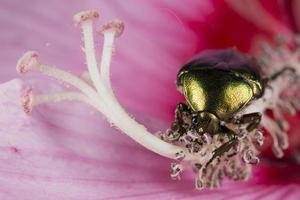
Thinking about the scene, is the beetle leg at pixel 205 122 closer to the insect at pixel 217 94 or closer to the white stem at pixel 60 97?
the insect at pixel 217 94

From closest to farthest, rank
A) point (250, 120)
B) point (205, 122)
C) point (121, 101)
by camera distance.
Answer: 1. point (205, 122)
2. point (250, 120)
3. point (121, 101)

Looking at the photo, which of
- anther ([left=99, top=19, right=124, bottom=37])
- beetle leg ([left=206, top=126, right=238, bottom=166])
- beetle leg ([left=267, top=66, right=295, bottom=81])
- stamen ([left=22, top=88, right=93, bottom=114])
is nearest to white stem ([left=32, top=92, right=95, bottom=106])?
stamen ([left=22, top=88, right=93, bottom=114])

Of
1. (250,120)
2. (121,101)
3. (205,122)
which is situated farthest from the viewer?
(121,101)

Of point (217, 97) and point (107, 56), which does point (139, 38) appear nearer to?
point (107, 56)

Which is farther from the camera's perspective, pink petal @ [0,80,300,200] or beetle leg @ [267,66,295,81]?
beetle leg @ [267,66,295,81]

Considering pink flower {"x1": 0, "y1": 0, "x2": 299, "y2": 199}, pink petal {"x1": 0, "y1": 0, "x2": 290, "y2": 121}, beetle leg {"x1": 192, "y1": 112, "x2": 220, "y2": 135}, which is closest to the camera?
beetle leg {"x1": 192, "y1": 112, "x2": 220, "y2": 135}

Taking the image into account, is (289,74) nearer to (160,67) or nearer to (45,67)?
(160,67)

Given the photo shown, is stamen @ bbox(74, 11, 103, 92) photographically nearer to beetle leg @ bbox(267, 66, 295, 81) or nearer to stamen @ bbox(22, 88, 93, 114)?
stamen @ bbox(22, 88, 93, 114)

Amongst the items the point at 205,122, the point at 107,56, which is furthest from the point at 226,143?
the point at 107,56

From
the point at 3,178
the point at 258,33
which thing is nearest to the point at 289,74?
the point at 258,33
